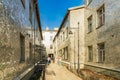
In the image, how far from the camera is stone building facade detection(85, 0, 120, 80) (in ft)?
28.0

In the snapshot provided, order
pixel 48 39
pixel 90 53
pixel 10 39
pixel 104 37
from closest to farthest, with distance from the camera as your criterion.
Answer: pixel 10 39, pixel 104 37, pixel 90 53, pixel 48 39

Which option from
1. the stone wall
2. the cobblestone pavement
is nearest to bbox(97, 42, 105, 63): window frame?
the cobblestone pavement

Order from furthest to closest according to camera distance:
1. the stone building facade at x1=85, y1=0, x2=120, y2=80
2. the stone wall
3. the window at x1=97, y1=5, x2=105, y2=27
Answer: the window at x1=97, y1=5, x2=105, y2=27 → the stone building facade at x1=85, y1=0, x2=120, y2=80 → the stone wall

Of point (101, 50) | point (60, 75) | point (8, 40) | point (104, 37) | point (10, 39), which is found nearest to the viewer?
point (8, 40)

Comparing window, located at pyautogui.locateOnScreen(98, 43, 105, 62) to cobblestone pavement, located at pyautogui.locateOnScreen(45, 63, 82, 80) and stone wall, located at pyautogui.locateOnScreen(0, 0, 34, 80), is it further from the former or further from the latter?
Answer: stone wall, located at pyautogui.locateOnScreen(0, 0, 34, 80)

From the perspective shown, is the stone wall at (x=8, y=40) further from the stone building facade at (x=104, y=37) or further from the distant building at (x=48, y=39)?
the distant building at (x=48, y=39)

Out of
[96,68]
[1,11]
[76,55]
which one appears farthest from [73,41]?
[1,11]

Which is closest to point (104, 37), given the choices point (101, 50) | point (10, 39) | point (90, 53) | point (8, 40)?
point (101, 50)

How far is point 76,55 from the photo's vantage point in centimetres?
1525

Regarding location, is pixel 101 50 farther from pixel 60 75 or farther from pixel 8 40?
pixel 8 40

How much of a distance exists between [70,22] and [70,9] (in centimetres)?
124

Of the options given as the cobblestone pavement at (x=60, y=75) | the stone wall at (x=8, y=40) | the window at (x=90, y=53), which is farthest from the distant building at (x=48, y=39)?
the stone wall at (x=8, y=40)

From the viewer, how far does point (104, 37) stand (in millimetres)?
10195

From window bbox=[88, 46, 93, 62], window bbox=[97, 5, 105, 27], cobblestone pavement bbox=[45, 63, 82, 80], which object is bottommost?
cobblestone pavement bbox=[45, 63, 82, 80]
